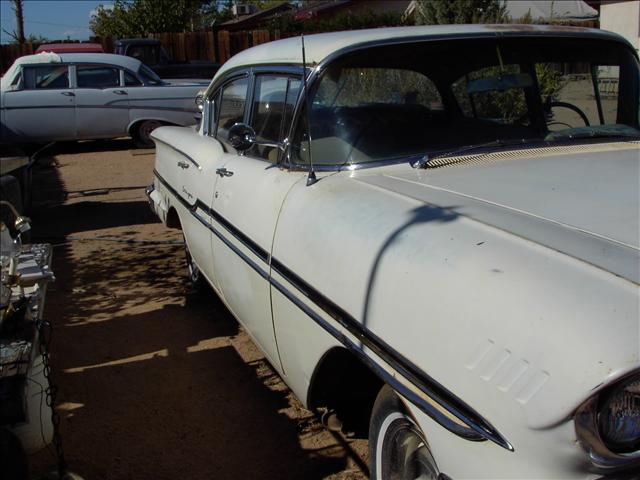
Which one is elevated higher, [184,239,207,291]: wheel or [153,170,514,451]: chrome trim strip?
[153,170,514,451]: chrome trim strip

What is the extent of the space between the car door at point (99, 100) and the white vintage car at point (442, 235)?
8842 millimetres

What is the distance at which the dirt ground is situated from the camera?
317 centimetres

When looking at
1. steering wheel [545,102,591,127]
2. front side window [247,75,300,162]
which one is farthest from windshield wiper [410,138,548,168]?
front side window [247,75,300,162]

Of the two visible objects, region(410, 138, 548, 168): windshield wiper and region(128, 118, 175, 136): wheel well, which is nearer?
region(410, 138, 548, 168): windshield wiper

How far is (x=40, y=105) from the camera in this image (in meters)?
12.5

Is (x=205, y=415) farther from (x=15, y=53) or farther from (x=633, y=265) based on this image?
(x=15, y=53)

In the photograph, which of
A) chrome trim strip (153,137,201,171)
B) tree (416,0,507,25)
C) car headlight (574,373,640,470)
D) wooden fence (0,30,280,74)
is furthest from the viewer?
wooden fence (0,30,280,74)

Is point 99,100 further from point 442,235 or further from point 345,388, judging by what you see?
point 442,235

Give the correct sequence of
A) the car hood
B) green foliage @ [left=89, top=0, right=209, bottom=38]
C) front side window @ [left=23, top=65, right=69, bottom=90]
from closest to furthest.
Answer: the car hood < front side window @ [left=23, top=65, right=69, bottom=90] < green foliage @ [left=89, top=0, right=209, bottom=38]

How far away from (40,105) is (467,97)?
10.8m

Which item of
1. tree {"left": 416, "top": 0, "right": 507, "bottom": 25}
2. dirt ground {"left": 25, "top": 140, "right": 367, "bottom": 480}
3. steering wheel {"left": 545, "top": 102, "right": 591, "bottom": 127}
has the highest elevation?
tree {"left": 416, "top": 0, "right": 507, "bottom": 25}

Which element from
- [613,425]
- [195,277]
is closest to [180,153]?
[195,277]

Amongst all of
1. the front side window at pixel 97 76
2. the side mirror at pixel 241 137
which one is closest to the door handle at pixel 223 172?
the side mirror at pixel 241 137

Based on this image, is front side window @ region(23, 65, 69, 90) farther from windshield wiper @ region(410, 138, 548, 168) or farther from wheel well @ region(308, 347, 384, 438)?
wheel well @ region(308, 347, 384, 438)
